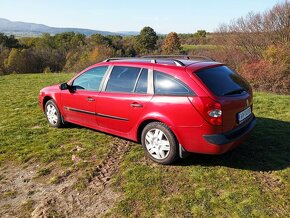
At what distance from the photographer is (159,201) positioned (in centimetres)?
385

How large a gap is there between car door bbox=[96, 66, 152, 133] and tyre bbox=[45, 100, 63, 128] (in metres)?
1.43

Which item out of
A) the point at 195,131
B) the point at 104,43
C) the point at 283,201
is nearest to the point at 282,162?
the point at 283,201

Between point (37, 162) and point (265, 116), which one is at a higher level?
point (265, 116)

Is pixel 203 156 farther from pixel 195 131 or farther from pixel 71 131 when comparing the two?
pixel 71 131

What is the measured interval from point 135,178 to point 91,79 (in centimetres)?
237

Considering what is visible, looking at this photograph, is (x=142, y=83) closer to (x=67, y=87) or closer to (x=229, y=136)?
(x=229, y=136)

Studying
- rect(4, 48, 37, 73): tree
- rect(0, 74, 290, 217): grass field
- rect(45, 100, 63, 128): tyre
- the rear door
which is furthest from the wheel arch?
rect(4, 48, 37, 73): tree

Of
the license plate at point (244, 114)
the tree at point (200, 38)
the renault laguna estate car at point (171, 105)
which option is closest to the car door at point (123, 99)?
the renault laguna estate car at point (171, 105)

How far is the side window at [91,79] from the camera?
5820 mm

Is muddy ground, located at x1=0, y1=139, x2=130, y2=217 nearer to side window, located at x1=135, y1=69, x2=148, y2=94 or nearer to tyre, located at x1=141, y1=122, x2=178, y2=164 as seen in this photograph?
tyre, located at x1=141, y1=122, x2=178, y2=164

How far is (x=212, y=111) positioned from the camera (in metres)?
4.30

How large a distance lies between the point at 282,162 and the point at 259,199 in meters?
1.28

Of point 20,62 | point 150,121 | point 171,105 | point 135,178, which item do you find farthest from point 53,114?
point 20,62

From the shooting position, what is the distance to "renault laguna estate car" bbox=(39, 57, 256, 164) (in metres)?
4.37
